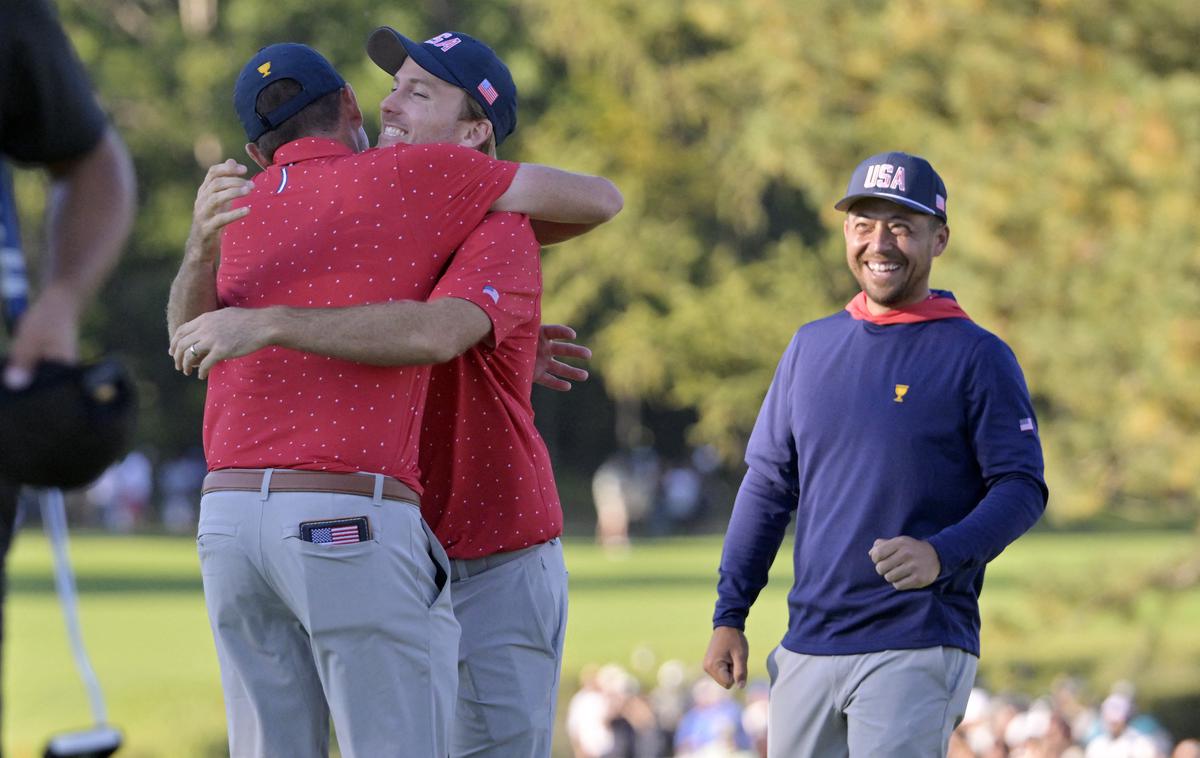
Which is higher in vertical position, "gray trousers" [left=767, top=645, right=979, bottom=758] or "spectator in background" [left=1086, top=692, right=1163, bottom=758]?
"gray trousers" [left=767, top=645, right=979, bottom=758]

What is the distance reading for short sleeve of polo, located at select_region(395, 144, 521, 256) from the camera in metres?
3.82

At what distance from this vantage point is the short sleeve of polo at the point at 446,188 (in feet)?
12.5

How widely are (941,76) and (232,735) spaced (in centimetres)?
1549

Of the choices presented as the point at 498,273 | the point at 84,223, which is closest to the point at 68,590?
the point at 84,223

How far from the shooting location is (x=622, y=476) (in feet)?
132

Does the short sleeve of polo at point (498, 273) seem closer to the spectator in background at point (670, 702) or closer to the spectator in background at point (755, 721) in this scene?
the spectator in background at point (755, 721)

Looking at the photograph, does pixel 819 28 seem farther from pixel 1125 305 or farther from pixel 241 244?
pixel 241 244

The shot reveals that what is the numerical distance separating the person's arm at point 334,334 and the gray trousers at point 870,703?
4.53ft

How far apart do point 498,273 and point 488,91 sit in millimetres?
622

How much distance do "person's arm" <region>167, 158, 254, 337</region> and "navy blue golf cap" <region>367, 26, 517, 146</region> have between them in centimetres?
64

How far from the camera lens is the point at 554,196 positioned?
13.3 ft

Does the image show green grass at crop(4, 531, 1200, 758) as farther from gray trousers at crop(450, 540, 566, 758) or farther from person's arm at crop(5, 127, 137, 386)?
person's arm at crop(5, 127, 137, 386)

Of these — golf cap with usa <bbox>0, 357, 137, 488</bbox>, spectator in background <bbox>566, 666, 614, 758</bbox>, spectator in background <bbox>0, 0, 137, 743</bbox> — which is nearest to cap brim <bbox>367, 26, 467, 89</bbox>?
spectator in background <bbox>0, 0, 137, 743</bbox>

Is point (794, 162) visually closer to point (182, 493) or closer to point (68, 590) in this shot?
point (68, 590)
